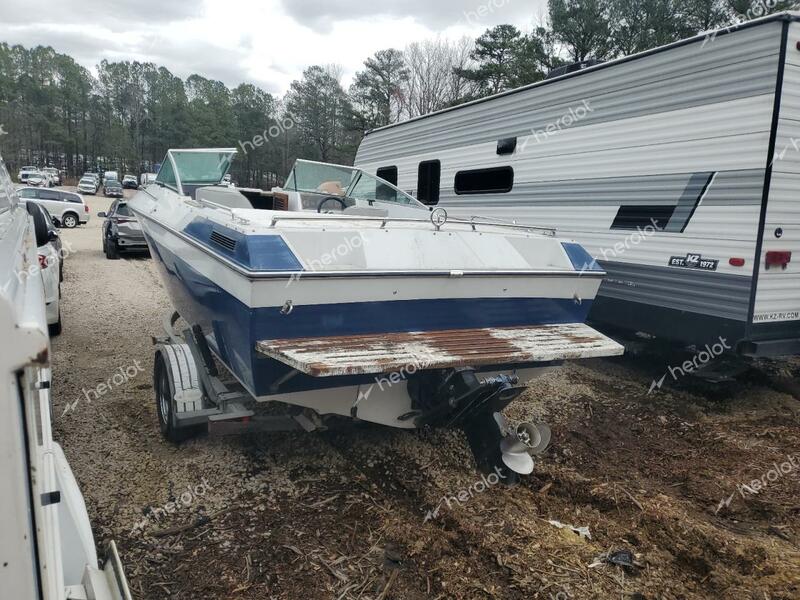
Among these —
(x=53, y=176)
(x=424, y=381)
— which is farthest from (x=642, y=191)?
(x=53, y=176)

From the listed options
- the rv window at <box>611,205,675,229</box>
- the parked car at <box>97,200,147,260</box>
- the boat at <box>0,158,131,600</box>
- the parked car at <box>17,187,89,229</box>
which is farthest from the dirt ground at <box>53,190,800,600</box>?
the parked car at <box>17,187,89,229</box>

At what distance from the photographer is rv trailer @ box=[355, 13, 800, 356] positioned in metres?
4.11

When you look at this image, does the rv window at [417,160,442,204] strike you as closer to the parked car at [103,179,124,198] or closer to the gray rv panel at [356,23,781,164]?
the gray rv panel at [356,23,781,164]

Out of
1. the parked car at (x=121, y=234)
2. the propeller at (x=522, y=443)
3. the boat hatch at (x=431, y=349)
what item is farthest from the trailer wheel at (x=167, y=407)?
the parked car at (x=121, y=234)

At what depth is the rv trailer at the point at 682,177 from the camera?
411 centimetres

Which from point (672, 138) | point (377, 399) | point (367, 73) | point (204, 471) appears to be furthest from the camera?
point (367, 73)

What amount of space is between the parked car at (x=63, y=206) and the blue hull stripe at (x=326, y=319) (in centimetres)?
1784

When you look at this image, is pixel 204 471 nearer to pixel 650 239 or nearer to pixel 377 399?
pixel 377 399

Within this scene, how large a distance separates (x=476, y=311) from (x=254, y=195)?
293 centimetres

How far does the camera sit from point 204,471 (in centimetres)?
338

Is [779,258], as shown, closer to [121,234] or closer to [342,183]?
[342,183]

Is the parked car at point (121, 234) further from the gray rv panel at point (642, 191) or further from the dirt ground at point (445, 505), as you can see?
the gray rv panel at point (642, 191)

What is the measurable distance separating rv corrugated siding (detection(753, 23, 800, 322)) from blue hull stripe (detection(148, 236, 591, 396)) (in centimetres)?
171

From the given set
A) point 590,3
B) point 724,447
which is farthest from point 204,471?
point 590,3
